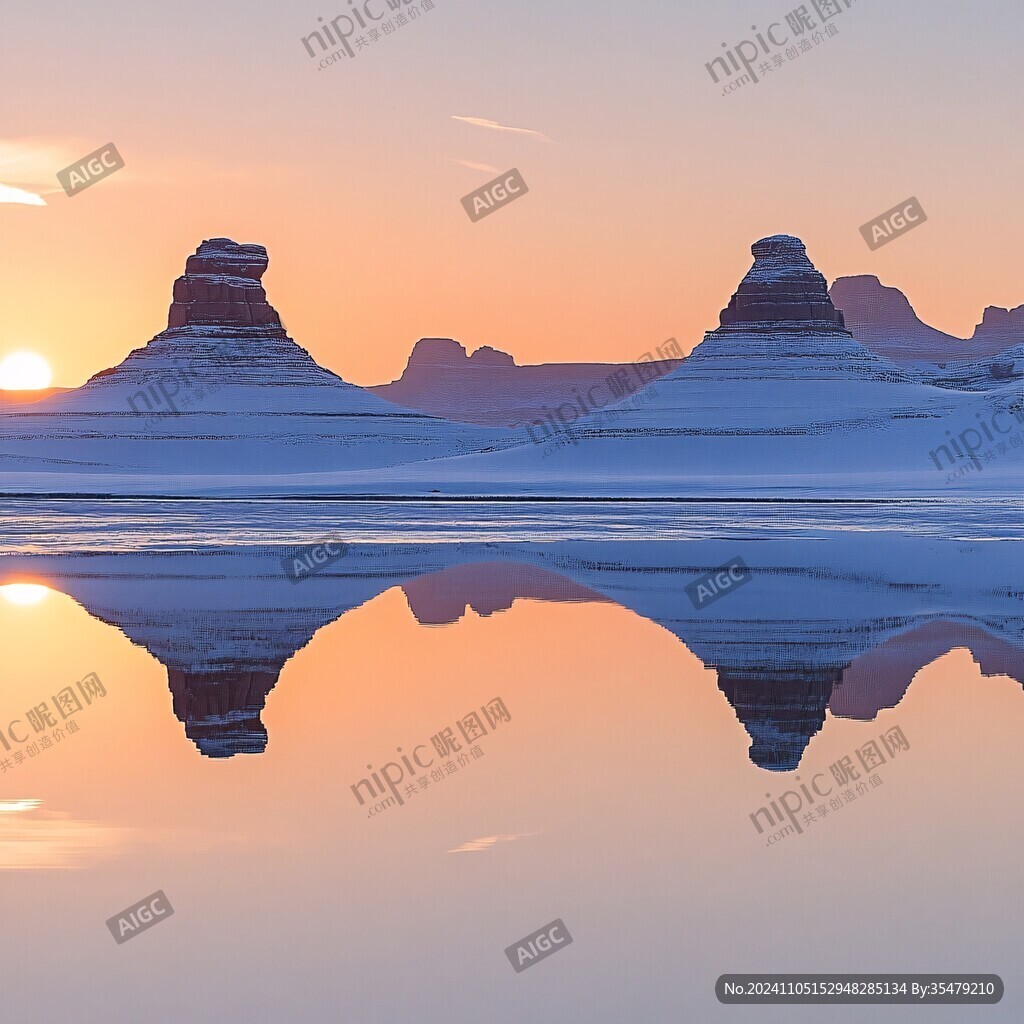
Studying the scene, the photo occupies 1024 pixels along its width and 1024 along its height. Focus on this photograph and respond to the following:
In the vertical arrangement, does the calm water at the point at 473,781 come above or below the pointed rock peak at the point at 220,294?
below

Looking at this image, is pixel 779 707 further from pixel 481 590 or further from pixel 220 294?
pixel 220 294

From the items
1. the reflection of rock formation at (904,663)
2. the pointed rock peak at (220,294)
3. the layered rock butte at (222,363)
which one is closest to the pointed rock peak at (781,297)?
the layered rock butte at (222,363)

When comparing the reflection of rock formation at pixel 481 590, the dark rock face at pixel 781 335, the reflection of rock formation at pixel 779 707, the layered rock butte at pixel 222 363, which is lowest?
the reflection of rock formation at pixel 779 707

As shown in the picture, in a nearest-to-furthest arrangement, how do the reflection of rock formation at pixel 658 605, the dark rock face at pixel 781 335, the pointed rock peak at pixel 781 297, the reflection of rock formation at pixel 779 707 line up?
the reflection of rock formation at pixel 779 707 → the reflection of rock formation at pixel 658 605 → the dark rock face at pixel 781 335 → the pointed rock peak at pixel 781 297

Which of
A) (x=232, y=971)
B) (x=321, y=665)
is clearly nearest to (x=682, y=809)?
(x=232, y=971)

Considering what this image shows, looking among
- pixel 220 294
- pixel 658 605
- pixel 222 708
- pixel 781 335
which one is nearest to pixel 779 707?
pixel 222 708

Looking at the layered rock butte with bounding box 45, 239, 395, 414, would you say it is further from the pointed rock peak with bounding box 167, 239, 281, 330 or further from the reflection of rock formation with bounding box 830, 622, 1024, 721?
the reflection of rock formation with bounding box 830, 622, 1024, 721

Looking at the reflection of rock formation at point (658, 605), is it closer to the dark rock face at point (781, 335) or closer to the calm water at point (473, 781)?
the calm water at point (473, 781)
